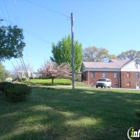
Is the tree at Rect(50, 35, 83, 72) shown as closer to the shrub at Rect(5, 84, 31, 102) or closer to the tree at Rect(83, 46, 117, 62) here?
the tree at Rect(83, 46, 117, 62)

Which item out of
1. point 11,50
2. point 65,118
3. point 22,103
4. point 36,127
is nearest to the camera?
point 36,127

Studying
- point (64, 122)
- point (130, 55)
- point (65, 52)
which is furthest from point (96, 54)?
point (64, 122)

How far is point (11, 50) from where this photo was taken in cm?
1263

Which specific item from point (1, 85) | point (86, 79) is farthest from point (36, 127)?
point (86, 79)

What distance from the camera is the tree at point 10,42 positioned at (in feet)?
40.1

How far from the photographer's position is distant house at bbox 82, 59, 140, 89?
46.6 metres

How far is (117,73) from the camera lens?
47.1 m

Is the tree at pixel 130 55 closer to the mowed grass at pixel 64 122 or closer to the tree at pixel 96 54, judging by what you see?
the tree at pixel 96 54

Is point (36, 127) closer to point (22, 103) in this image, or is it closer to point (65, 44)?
point (22, 103)

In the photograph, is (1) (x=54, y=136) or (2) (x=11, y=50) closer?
(1) (x=54, y=136)

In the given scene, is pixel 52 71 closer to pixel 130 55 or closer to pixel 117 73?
pixel 117 73

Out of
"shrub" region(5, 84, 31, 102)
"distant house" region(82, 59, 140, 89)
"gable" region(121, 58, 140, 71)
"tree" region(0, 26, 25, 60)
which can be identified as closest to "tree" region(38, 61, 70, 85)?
"distant house" region(82, 59, 140, 89)

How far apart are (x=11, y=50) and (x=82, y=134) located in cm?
940

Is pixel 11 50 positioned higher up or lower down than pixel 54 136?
higher up
